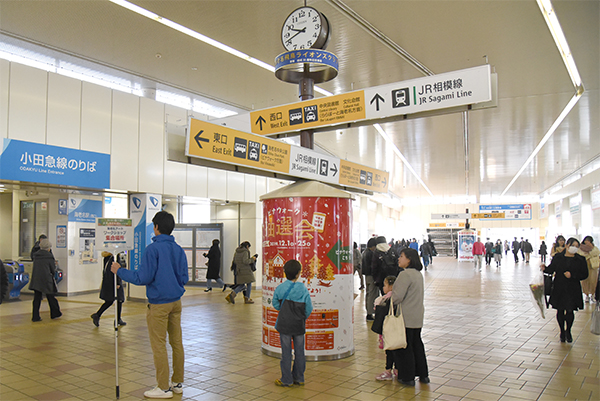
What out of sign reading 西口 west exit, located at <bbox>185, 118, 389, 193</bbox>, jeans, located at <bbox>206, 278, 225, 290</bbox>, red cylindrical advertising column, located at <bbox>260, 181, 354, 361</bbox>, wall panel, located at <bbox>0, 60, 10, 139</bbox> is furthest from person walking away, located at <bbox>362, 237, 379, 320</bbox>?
wall panel, located at <bbox>0, 60, 10, 139</bbox>

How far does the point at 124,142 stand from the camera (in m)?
10.5

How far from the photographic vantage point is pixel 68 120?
9.47 m

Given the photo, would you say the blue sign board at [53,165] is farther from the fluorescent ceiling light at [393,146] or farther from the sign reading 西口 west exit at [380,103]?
the fluorescent ceiling light at [393,146]

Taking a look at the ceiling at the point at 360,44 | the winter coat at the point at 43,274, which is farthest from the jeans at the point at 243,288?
the ceiling at the point at 360,44

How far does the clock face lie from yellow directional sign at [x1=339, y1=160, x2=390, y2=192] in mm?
1803

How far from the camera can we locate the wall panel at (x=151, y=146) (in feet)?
35.7

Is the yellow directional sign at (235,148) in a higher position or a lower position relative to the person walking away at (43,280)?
higher

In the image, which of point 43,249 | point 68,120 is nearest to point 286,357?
point 43,249

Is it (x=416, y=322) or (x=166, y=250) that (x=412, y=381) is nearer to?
(x=416, y=322)

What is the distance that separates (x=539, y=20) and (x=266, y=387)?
7113mm

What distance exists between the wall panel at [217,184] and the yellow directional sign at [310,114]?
21.3ft

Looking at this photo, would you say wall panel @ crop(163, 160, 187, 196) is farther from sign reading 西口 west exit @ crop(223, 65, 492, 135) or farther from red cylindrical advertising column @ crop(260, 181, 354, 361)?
red cylindrical advertising column @ crop(260, 181, 354, 361)

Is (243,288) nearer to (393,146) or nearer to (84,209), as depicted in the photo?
(84,209)

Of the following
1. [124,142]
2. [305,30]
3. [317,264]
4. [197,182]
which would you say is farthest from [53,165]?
[317,264]
